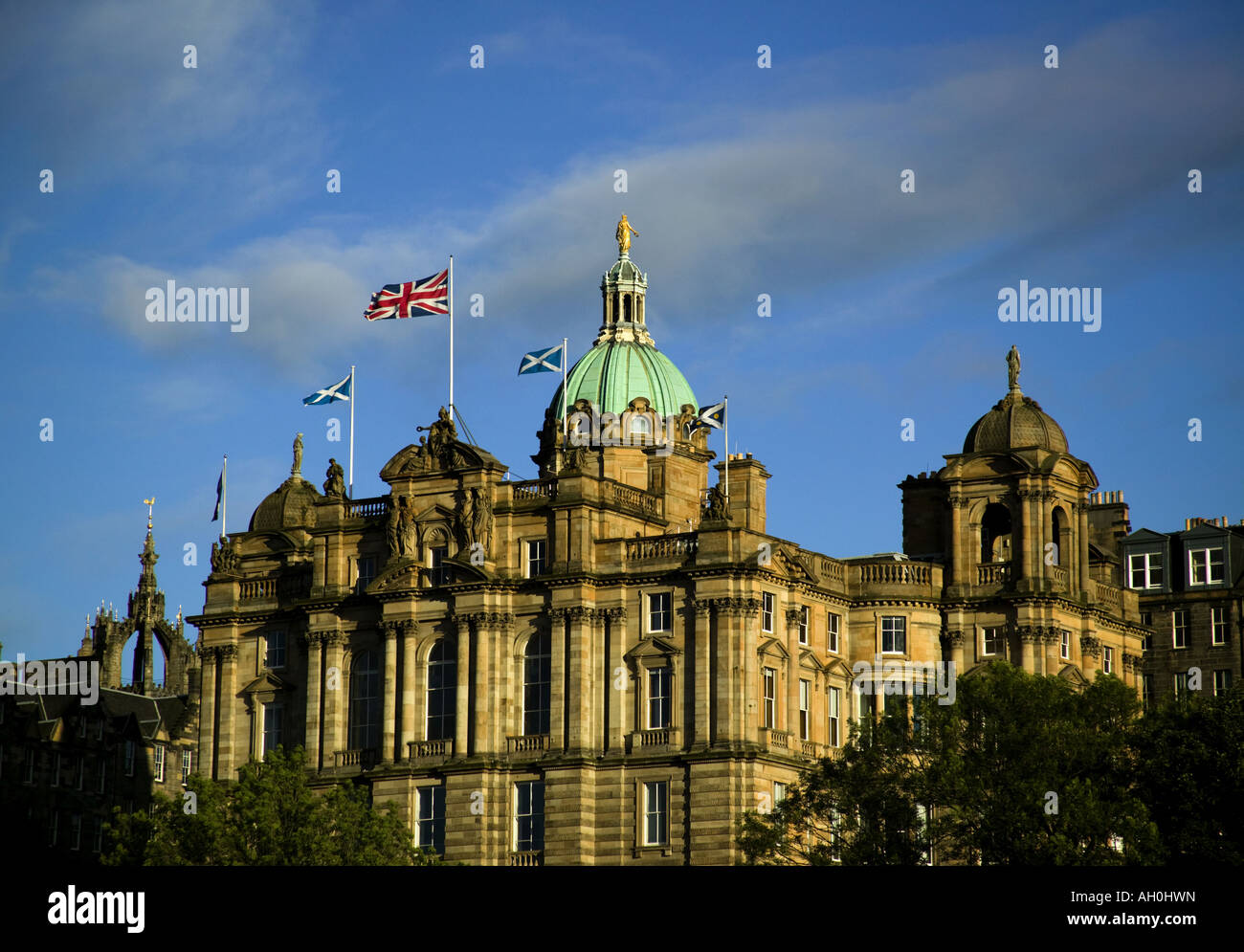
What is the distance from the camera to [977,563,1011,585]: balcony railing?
4919 inches

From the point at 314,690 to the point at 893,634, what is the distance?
29.6 meters

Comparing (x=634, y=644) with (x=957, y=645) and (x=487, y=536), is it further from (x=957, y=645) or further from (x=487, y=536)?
(x=957, y=645)

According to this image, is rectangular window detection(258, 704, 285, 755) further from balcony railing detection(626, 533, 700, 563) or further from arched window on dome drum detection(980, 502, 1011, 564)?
arched window on dome drum detection(980, 502, 1011, 564)

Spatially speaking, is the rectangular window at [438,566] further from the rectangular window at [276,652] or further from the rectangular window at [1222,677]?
the rectangular window at [1222,677]

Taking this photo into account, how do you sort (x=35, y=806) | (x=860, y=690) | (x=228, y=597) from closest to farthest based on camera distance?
(x=860, y=690) < (x=228, y=597) < (x=35, y=806)

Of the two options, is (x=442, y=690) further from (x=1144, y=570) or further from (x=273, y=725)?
(x=1144, y=570)

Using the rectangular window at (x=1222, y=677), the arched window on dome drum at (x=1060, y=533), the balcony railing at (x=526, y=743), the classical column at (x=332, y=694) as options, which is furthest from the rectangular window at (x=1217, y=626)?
the classical column at (x=332, y=694)

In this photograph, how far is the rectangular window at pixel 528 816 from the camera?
11762 centimetres

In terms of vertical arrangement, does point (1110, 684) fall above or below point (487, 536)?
below

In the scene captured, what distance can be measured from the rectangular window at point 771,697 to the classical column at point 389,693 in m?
18.9
